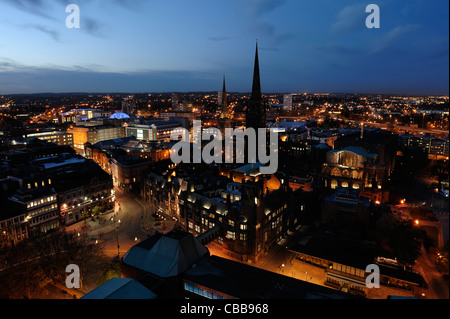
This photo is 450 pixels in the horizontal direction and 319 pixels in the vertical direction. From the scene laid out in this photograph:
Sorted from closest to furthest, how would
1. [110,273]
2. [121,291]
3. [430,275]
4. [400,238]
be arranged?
[121,291] < [110,273] < [430,275] < [400,238]

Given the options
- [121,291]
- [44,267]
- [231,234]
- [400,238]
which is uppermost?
[121,291]

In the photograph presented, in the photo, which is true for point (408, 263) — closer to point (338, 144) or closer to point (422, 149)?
point (338, 144)

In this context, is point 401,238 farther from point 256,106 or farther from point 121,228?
point 256,106

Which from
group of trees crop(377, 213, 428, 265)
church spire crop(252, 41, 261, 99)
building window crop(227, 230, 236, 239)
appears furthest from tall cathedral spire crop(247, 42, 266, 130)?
Answer: building window crop(227, 230, 236, 239)

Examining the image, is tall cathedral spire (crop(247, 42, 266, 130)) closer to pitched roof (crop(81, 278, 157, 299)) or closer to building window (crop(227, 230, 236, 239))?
building window (crop(227, 230, 236, 239))

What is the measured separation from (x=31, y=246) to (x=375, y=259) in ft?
137

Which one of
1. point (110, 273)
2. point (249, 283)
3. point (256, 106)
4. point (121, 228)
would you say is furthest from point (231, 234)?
point (256, 106)

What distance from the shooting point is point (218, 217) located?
41312mm

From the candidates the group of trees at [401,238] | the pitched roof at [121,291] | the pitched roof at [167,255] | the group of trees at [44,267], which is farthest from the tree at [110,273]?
the group of trees at [401,238]

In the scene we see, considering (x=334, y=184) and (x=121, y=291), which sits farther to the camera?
(x=334, y=184)

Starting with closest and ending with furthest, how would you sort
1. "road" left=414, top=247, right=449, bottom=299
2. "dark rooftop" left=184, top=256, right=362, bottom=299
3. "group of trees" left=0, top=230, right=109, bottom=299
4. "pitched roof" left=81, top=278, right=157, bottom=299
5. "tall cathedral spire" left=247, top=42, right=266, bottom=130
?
"pitched roof" left=81, top=278, right=157, bottom=299, "dark rooftop" left=184, top=256, right=362, bottom=299, "road" left=414, top=247, right=449, bottom=299, "group of trees" left=0, top=230, right=109, bottom=299, "tall cathedral spire" left=247, top=42, right=266, bottom=130

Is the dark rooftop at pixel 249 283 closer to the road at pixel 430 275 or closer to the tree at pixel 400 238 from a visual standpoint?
the road at pixel 430 275

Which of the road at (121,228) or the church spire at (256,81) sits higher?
the church spire at (256,81)
